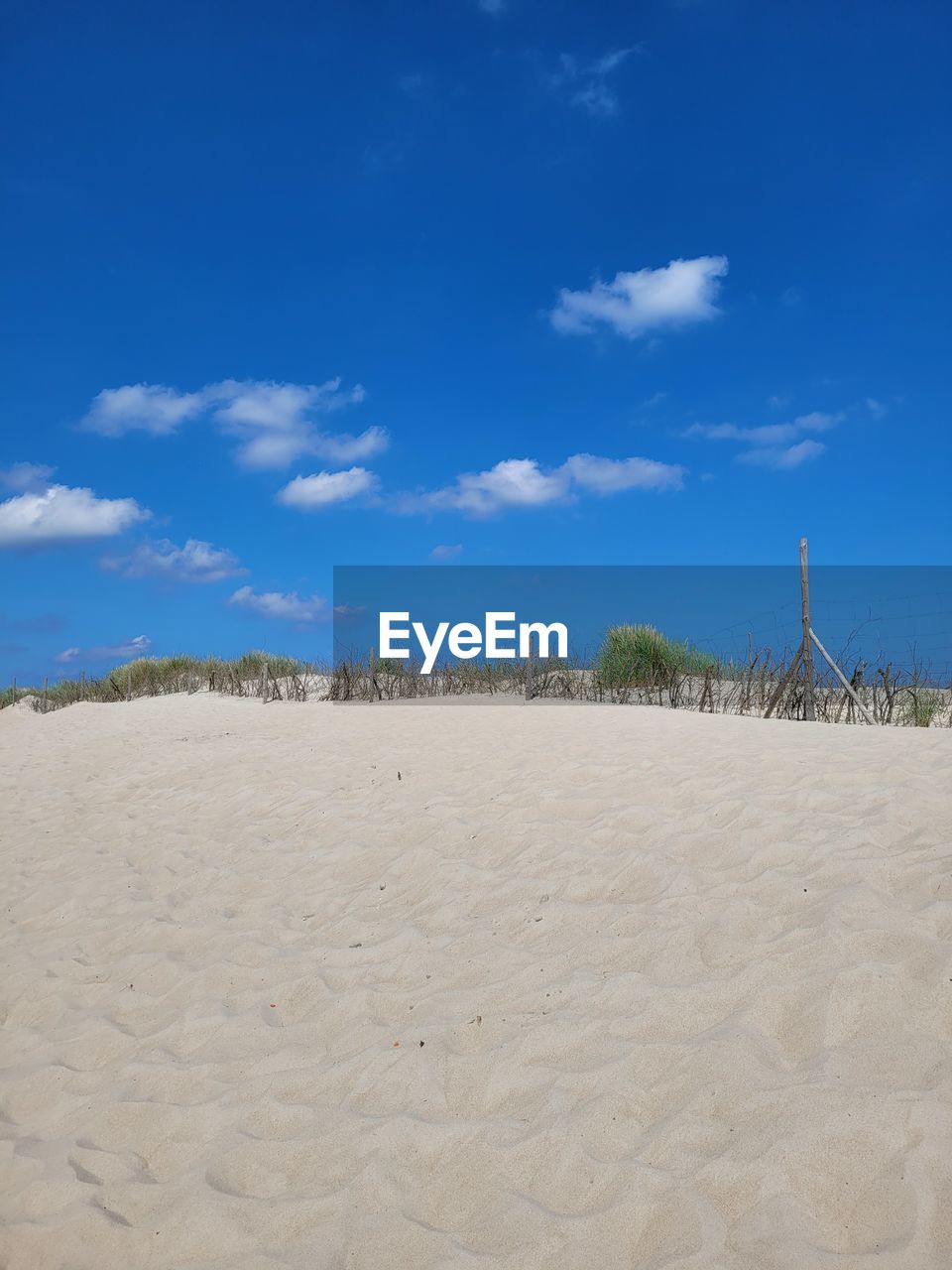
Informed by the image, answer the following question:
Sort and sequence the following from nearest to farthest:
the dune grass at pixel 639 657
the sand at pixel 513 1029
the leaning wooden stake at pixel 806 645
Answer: the sand at pixel 513 1029 < the leaning wooden stake at pixel 806 645 < the dune grass at pixel 639 657

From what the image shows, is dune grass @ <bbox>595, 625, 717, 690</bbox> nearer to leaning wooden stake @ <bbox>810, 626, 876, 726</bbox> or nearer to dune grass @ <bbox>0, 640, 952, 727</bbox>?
dune grass @ <bbox>0, 640, 952, 727</bbox>

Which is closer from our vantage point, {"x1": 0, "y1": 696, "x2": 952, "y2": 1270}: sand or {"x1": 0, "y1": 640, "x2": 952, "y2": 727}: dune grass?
{"x1": 0, "y1": 696, "x2": 952, "y2": 1270}: sand

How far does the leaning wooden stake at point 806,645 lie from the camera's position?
35.0 ft

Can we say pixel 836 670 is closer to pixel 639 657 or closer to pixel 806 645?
pixel 806 645

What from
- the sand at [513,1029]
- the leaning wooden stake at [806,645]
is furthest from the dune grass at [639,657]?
the sand at [513,1029]

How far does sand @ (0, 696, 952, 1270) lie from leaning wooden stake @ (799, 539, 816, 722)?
4186mm

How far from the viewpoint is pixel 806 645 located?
10.9 metres

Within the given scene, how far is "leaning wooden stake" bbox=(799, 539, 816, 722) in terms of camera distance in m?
10.7

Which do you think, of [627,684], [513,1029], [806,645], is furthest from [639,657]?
[513,1029]

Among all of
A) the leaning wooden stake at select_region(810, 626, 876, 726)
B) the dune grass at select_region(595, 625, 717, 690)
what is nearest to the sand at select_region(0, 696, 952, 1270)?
the leaning wooden stake at select_region(810, 626, 876, 726)

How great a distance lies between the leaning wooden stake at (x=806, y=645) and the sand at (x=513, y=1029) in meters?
4.19

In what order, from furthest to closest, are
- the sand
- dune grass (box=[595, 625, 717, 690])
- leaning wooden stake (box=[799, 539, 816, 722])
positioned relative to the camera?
dune grass (box=[595, 625, 717, 690]) → leaning wooden stake (box=[799, 539, 816, 722]) → the sand

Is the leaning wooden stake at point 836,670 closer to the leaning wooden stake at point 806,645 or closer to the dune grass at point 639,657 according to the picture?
the leaning wooden stake at point 806,645

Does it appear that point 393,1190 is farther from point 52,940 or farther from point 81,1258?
point 52,940
